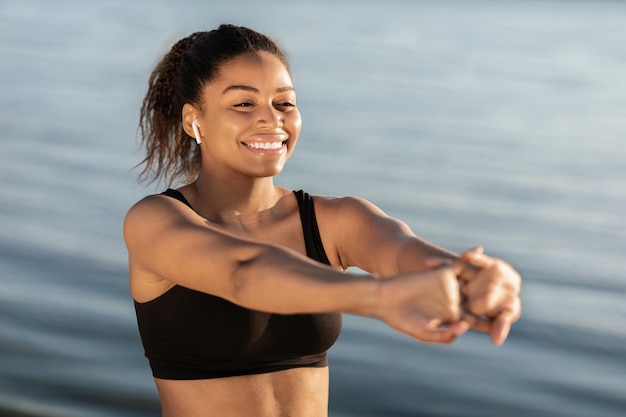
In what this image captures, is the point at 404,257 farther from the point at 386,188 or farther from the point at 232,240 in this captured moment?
the point at 386,188

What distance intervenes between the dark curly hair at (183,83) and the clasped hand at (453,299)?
42.2 inches

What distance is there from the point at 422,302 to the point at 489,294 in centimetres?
19

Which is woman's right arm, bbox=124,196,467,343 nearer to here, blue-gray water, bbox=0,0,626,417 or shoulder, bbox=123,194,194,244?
shoulder, bbox=123,194,194,244

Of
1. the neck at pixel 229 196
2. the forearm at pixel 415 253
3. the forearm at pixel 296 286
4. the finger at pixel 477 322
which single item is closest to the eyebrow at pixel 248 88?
the neck at pixel 229 196

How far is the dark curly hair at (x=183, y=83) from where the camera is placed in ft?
10.3

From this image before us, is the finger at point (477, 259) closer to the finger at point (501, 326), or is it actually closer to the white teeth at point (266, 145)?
the finger at point (501, 326)

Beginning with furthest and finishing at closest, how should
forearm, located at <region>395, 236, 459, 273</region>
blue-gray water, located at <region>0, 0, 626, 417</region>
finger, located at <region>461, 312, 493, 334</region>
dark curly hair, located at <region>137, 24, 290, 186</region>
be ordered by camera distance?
blue-gray water, located at <region>0, 0, 626, 417</region>
dark curly hair, located at <region>137, 24, 290, 186</region>
forearm, located at <region>395, 236, 459, 273</region>
finger, located at <region>461, 312, 493, 334</region>

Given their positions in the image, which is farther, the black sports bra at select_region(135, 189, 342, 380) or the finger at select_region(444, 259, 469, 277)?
the black sports bra at select_region(135, 189, 342, 380)

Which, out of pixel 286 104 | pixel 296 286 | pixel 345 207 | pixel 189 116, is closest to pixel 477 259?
pixel 296 286

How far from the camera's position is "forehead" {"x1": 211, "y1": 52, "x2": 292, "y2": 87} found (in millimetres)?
3070

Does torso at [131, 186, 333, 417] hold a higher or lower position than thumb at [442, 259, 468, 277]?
lower

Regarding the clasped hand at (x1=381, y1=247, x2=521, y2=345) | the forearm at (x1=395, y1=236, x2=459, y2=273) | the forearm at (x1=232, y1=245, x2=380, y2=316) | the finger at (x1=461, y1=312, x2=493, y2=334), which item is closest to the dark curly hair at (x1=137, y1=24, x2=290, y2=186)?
the forearm at (x1=395, y1=236, x2=459, y2=273)

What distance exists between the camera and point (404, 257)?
2826 millimetres

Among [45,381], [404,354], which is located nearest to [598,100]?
[404,354]
